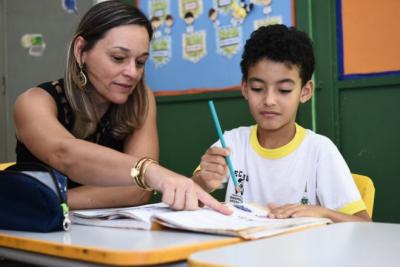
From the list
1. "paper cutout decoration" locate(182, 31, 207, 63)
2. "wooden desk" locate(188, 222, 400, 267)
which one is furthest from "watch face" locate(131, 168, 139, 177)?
"paper cutout decoration" locate(182, 31, 207, 63)

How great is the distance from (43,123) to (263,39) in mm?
788

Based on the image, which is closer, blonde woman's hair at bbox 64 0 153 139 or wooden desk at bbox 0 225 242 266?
wooden desk at bbox 0 225 242 266

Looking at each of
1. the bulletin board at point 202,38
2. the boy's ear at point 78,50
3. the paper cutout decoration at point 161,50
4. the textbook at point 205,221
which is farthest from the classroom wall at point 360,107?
the textbook at point 205,221

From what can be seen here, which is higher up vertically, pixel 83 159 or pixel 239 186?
pixel 83 159

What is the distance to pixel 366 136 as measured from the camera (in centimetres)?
214

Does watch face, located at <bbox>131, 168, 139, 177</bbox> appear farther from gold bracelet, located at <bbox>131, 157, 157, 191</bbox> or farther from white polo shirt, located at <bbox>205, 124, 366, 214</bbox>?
white polo shirt, located at <bbox>205, 124, 366, 214</bbox>

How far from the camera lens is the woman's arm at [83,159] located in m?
1.08

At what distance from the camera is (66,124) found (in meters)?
1.59

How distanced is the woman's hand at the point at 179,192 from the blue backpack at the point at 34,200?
0.20m

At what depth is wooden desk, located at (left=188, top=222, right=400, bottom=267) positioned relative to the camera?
2.07ft

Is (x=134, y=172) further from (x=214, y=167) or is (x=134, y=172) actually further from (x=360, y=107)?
(x=360, y=107)

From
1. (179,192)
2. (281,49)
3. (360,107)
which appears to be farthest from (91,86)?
(360,107)

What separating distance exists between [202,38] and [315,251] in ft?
6.68

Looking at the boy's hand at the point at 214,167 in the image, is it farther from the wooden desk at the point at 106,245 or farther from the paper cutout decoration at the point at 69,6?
the paper cutout decoration at the point at 69,6
